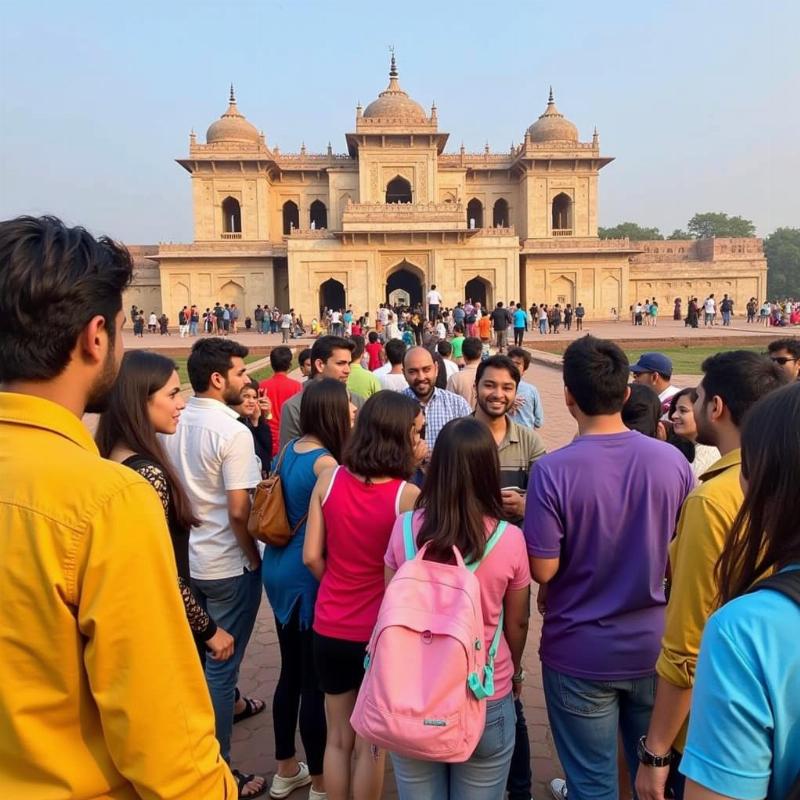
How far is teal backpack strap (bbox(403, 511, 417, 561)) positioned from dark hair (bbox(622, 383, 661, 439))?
194 centimetres

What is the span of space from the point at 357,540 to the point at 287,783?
1259mm

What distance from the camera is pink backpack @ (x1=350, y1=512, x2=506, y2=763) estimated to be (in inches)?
68.2

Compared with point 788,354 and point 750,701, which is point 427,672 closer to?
point 750,701

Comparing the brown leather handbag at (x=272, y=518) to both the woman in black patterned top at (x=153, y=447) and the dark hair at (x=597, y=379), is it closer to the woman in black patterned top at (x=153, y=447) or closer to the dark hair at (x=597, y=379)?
the woman in black patterned top at (x=153, y=447)

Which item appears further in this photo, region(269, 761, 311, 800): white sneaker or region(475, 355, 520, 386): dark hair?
region(475, 355, 520, 386): dark hair

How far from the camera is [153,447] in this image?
7.34 ft

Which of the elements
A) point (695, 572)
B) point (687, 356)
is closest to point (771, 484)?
point (695, 572)

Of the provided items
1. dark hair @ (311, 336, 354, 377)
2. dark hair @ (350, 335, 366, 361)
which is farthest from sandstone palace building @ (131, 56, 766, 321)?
dark hair @ (311, 336, 354, 377)

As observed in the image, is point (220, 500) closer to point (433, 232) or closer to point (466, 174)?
point (433, 232)

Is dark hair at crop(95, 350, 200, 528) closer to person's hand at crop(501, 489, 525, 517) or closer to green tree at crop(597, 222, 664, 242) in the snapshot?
person's hand at crop(501, 489, 525, 517)

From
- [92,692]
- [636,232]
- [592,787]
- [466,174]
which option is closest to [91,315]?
[92,692]

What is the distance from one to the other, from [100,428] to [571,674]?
1.78 metres

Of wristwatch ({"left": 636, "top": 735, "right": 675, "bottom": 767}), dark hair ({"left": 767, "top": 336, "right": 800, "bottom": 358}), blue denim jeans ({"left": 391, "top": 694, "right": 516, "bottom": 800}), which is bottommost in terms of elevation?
blue denim jeans ({"left": 391, "top": 694, "right": 516, "bottom": 800})

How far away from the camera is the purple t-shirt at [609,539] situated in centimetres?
212
